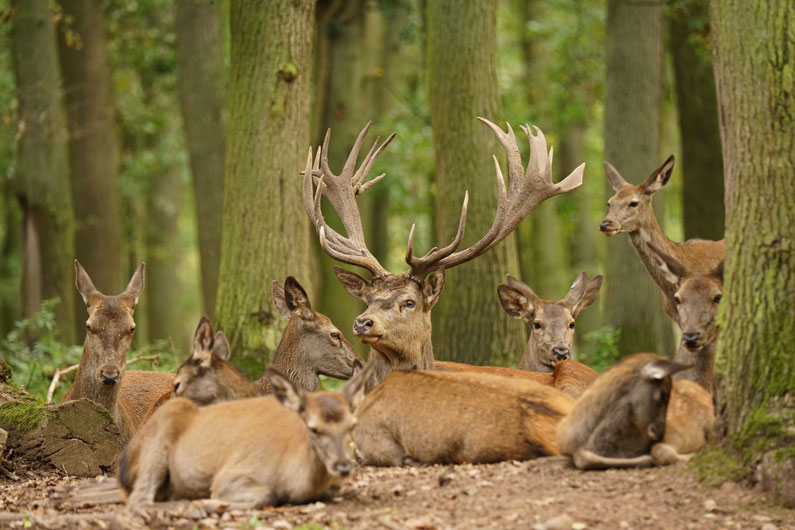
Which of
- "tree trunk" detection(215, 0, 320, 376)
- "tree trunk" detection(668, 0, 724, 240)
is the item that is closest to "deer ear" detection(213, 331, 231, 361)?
"tree trunk" detection(215, 0, 320, 376)

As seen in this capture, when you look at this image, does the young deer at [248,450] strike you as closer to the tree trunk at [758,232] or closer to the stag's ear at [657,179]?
the tree trunk at [758,232]

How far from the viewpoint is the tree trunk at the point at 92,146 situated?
1936cm

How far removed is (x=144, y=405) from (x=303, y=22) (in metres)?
4.13

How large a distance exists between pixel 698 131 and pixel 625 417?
1059 cm

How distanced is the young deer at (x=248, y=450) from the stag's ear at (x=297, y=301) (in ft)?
8.45

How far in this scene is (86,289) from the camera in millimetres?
9938

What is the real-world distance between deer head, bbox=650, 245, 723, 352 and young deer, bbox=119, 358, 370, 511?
2676mm

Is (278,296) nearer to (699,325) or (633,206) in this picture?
(699,325)

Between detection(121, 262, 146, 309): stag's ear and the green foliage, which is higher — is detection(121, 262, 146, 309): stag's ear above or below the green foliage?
above

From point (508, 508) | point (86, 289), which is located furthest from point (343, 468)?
point (86, 289)

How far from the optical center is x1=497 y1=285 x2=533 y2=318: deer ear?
1092 centimetres

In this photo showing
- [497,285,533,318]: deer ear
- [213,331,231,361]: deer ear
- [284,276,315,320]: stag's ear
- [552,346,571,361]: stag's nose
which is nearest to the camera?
[213,331,231,361]: deer ear

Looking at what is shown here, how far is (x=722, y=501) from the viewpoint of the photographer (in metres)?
6.22

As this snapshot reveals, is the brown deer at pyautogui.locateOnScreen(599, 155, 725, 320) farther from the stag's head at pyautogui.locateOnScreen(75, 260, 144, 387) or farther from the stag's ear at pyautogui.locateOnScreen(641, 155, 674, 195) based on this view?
the stag's head at pyautogui.locateOnScreen(75, 260, 144, 387)
